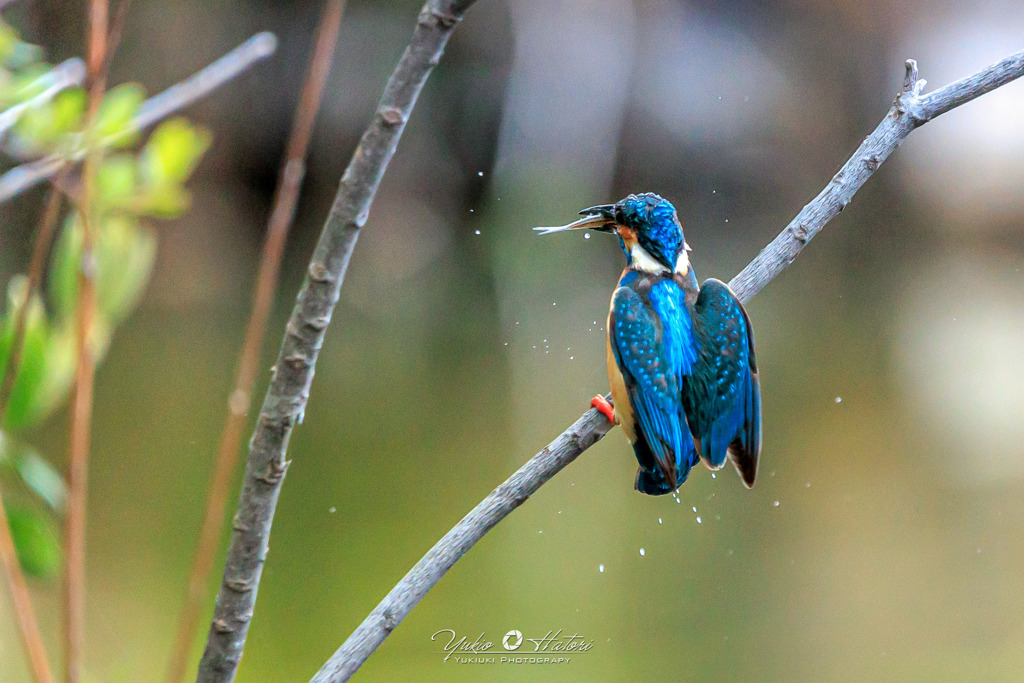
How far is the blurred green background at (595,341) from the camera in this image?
1.28 meters

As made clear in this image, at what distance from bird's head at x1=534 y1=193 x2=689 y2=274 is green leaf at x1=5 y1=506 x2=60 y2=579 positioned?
1.04 feet

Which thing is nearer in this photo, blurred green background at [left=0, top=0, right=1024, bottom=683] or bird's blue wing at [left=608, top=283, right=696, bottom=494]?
bird's blue wing at [left=608, top=283, right=696, bottom=494]

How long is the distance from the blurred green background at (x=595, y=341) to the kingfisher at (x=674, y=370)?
0.68m

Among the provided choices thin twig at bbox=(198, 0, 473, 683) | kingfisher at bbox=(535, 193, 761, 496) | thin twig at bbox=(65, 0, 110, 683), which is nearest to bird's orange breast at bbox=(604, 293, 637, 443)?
kingfisher at bbox=(535, 193, 761, 496)

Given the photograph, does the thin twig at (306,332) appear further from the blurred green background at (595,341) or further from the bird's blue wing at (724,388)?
the blurred green background at (595,341)

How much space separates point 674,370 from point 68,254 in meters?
0.32

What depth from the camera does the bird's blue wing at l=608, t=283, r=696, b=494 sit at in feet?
1.51

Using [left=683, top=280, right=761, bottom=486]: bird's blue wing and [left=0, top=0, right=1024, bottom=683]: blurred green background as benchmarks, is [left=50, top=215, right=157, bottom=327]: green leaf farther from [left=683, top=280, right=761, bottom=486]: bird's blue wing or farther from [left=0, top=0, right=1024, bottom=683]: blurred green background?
[left=0, top=0, right=1024, bottom=683]: blurred green background

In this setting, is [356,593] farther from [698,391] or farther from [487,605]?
[698,391]

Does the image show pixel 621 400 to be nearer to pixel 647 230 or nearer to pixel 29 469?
pixel 647 230

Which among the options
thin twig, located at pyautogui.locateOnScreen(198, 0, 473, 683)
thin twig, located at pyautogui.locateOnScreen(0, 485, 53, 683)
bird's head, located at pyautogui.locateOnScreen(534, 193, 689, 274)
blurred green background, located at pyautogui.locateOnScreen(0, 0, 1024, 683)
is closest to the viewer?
thin twig, located at pyautogui.locateOnScreen(0, 485, 53, 683)

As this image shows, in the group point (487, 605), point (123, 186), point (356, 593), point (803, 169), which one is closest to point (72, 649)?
point (123, 186)

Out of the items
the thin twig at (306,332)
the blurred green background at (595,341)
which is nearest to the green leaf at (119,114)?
the thin twig at (306,332)

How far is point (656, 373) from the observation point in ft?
1.53
